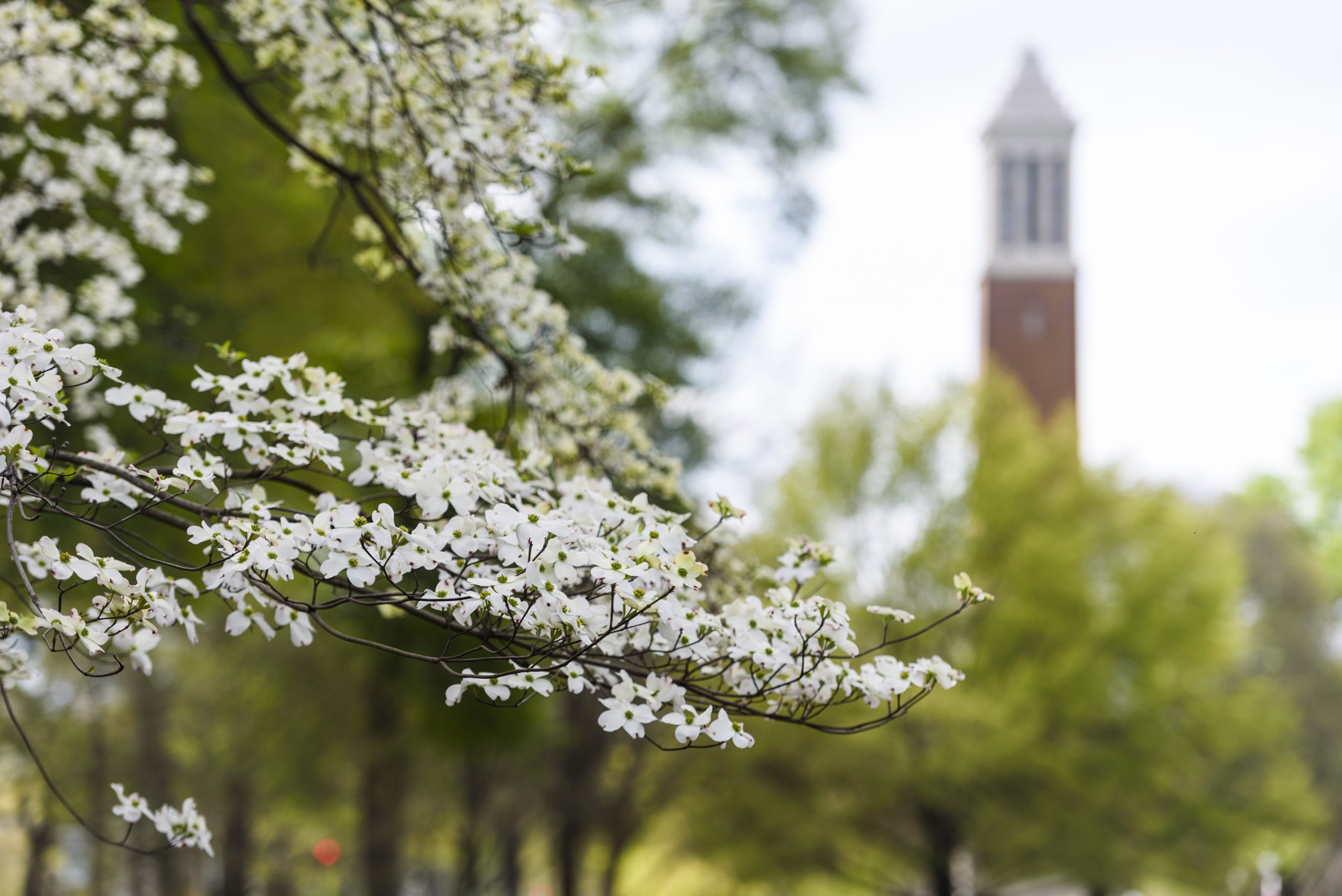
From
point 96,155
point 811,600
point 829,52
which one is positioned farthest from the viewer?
point 829,52

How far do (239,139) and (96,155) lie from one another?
3148 mm

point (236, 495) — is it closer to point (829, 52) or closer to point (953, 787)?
point (829, 52)

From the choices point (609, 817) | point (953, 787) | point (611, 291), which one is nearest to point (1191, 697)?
point (953, 787)

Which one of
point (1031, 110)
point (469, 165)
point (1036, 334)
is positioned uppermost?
point (1031, 110)

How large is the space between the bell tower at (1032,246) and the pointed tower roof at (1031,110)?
0.02 meters

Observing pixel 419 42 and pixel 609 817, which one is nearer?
pixel 419 42

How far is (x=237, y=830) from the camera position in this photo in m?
15.3

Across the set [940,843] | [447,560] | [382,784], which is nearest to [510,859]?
[940,843]

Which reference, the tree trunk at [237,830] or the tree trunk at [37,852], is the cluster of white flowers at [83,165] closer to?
the tree trunk at [37,852]

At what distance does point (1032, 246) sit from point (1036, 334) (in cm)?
247

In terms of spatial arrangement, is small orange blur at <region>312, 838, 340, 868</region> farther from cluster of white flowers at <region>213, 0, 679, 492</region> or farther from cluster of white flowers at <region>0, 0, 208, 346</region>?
cluster of white flowers at <region>213, 0, 679, 492</region>

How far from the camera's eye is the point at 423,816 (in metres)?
18.5

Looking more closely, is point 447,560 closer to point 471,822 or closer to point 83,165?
point 83,165

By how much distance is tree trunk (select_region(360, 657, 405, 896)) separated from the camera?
37.3 ft
